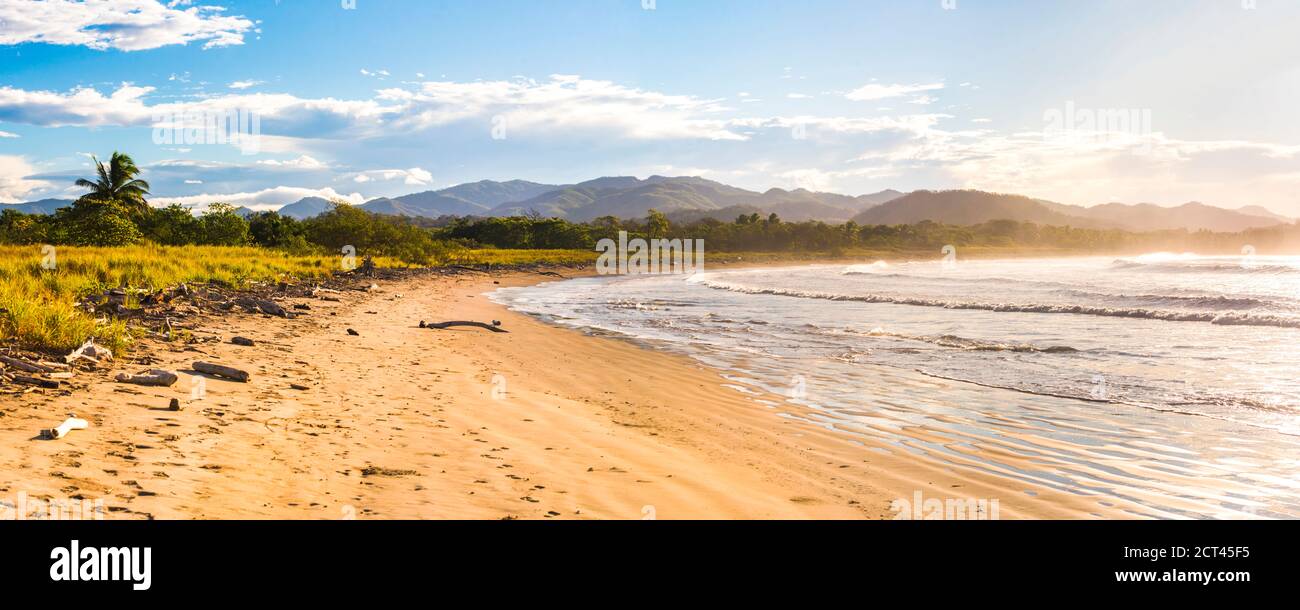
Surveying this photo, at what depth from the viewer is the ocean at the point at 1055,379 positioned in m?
6.65

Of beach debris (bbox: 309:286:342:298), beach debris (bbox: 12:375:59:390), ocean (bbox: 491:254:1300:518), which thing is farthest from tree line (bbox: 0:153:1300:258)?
beach debris (bbox: 12:375:59:390)

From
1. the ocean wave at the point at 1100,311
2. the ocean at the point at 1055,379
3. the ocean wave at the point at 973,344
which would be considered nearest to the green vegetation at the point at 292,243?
the ocean at the point at 1055,379

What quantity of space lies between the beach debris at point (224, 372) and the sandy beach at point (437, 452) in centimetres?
21

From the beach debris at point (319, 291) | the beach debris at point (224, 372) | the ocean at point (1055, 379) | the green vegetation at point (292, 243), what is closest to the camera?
the ocean at point (1055, 379)

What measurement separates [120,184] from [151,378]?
62.0 m

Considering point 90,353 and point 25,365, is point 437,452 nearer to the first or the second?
point 25,365

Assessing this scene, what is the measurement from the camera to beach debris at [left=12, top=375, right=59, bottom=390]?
6949 mm

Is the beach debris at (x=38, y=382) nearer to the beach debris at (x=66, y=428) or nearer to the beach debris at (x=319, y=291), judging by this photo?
the beach debris at (x=66, y=428)

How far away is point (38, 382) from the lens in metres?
7.00

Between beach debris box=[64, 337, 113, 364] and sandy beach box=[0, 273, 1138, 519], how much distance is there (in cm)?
28
